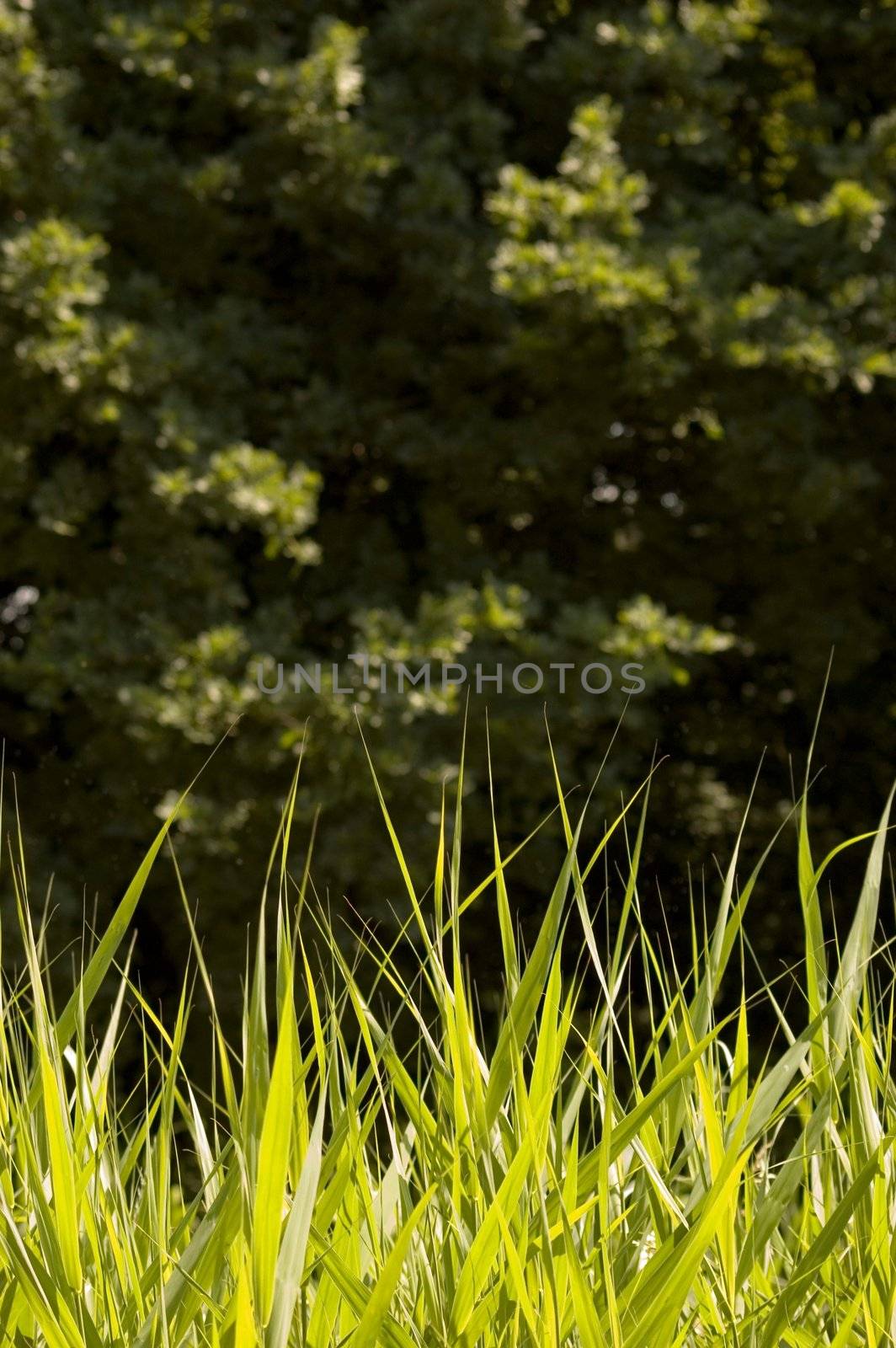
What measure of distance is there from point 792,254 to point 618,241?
0.77 meters

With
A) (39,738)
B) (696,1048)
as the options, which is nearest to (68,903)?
(39,738)

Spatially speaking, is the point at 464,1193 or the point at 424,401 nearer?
the point at 464,1193

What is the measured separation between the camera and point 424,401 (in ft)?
19.8

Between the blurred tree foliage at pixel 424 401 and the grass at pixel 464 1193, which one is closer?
the grass at pixel 464 1193

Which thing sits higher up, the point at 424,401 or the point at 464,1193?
the point at 424,401

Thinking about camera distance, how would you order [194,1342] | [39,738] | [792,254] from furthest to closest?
[39,738], [792,254], [194,1342]

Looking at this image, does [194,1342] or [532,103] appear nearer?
[194,1342]

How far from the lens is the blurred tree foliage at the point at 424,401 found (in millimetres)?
5141

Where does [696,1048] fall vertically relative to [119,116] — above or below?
below

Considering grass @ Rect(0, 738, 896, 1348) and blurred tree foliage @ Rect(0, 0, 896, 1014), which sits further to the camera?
blurred tree foliage @ Rect(0, 0, 896, 1014)

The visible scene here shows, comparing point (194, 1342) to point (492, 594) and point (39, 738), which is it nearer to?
point (492, 594)

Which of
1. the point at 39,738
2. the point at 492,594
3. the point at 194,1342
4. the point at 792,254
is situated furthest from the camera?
the point at 39,738

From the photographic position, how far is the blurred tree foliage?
5141 millimetres

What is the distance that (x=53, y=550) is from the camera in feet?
18.2
